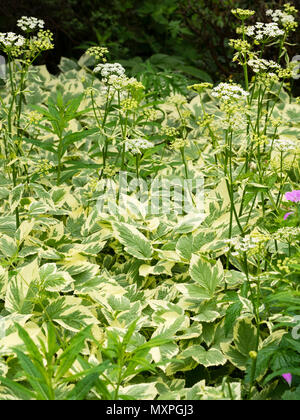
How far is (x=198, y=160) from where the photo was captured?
9.48 ft

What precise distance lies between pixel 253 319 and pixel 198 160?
4.15 feet

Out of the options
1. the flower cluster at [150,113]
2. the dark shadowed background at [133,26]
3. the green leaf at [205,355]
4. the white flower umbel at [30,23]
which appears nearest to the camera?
the green leaf at [205,355]

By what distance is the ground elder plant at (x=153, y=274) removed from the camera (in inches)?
58.2

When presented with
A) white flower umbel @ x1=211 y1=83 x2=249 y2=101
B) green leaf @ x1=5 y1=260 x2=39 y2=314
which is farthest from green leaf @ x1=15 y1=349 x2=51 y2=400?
white flower umbel @ x1=211 y1=83 x2=249 y2=101

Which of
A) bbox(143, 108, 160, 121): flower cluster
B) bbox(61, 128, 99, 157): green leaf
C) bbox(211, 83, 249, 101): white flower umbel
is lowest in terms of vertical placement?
bbox(61, 128, 99, 157): green leaf

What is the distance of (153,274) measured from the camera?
212 cm

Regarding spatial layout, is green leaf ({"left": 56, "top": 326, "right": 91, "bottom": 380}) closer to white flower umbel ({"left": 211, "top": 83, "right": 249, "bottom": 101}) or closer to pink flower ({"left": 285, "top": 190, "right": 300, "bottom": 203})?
white flower umbel ({"left": 211, "top": 83, "right": 249, "bottom": 101})

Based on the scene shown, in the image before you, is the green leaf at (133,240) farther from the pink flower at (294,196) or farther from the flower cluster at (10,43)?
the flower cluster at (10,43)

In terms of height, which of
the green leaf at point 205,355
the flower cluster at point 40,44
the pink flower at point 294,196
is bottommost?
the green leaf at point 205,355

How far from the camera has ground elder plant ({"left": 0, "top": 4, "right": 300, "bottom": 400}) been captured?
1479 millimetres

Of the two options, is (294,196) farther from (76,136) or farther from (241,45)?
(76,136)

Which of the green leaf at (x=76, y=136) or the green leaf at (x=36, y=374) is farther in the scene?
the green leaf at (x=76, y=136)

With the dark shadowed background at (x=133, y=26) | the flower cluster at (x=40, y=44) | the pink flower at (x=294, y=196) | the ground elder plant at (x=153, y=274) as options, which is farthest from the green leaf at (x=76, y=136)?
the dark shadowed background at (x=133, y=26)
